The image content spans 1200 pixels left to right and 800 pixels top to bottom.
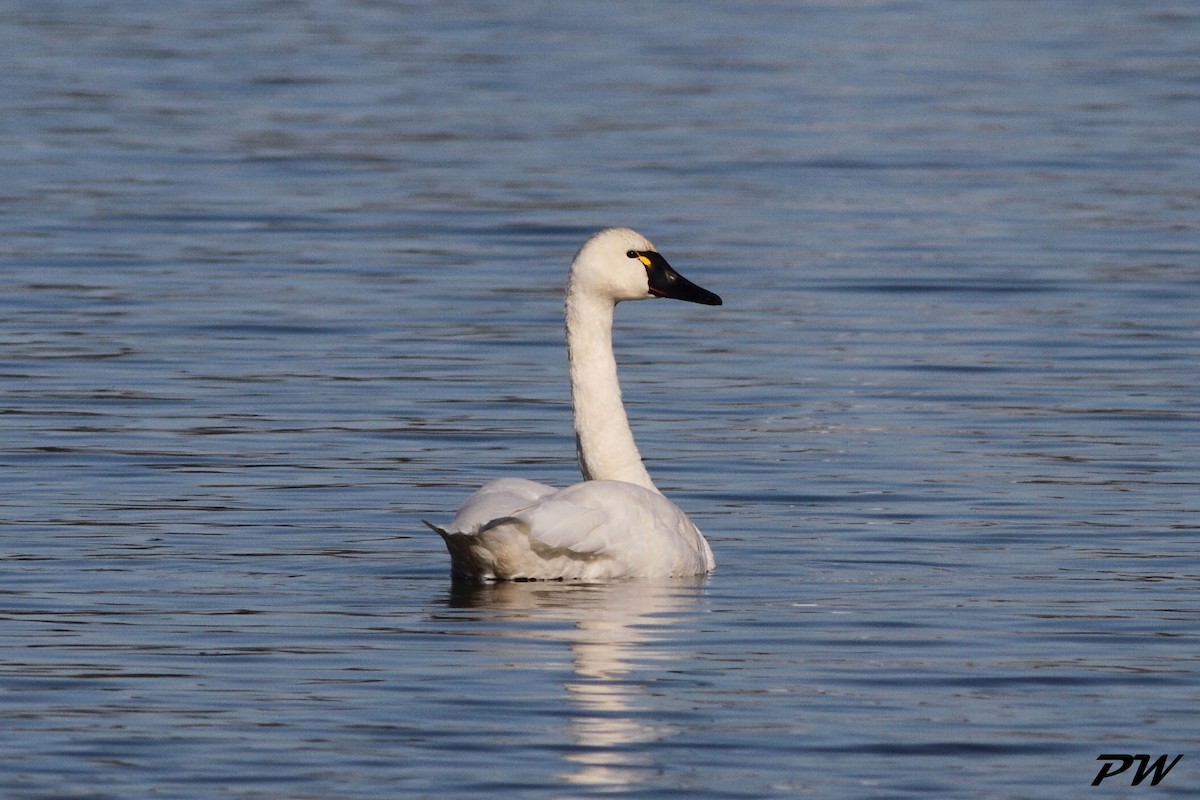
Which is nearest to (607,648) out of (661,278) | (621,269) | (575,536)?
(575,536)

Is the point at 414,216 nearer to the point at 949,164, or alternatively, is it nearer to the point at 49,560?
the point at 949,164

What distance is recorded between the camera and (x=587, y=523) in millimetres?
11117

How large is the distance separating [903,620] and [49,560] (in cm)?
372

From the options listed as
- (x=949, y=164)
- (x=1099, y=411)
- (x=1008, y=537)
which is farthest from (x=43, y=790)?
(x=949, y=164)

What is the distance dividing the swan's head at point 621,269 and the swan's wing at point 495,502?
66.4 inches

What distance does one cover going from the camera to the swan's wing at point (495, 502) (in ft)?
35.7

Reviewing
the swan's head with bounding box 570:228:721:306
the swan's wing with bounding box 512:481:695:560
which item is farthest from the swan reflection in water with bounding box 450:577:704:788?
the swan's head with bounding box 570:228:721:306

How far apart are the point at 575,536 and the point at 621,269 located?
2014 millimetres

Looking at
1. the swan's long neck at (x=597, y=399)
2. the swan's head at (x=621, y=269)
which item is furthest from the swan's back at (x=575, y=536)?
the swan's head at (x=621, y=269)

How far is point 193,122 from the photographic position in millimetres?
30812

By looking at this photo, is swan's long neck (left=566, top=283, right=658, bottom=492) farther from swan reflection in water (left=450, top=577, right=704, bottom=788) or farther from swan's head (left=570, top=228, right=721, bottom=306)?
swan reflection in water (left=450, top=577, right=704, bottom=788)

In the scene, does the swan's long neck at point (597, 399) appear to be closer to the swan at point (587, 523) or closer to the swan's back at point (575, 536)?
the swan at point (587, 523)

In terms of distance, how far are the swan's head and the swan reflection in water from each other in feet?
5.69

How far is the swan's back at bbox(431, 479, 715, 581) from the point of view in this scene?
36.0 ft
